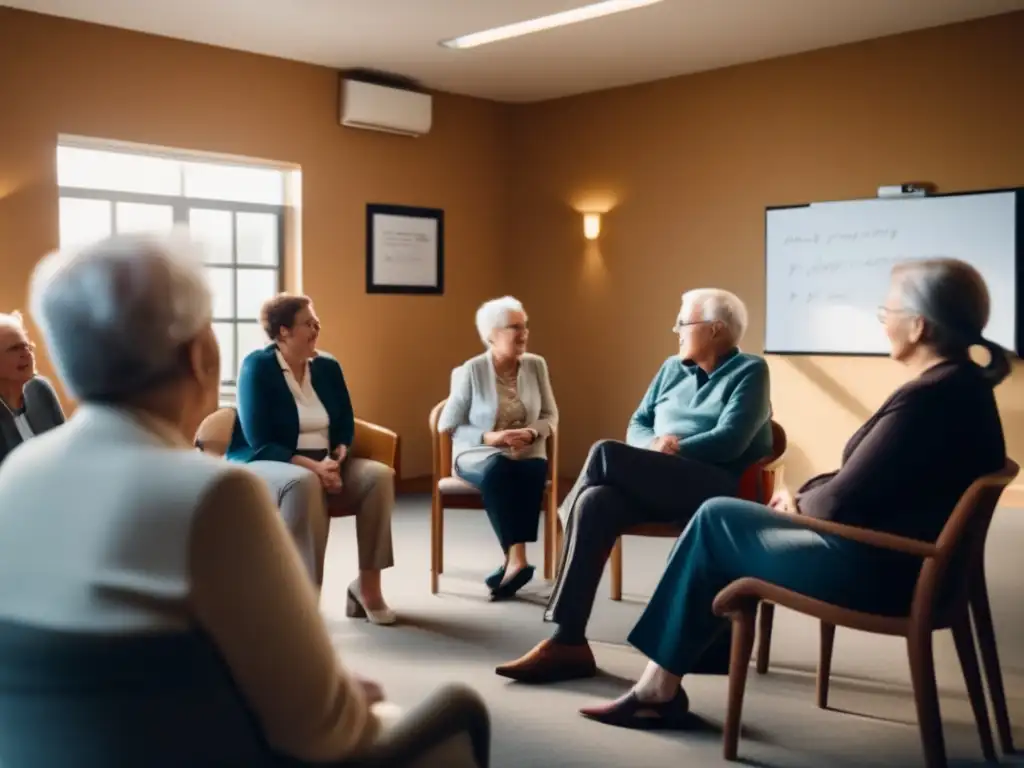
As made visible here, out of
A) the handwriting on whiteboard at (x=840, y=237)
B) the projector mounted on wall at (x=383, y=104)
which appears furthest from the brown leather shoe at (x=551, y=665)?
the projector mounted on wall at (x=383, y=104)

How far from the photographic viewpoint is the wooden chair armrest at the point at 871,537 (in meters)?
2.43

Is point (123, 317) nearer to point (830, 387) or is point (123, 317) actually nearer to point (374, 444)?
point (374, 444)

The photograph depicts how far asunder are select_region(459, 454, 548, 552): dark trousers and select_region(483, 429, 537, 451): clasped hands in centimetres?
5

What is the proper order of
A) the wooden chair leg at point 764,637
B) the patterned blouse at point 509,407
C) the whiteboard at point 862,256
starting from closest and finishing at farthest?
the wooden chair leg at point 764,637, the patterned blouse at point 509,407, the whiteboard at point 862,256

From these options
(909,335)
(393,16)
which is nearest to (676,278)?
(393,16)

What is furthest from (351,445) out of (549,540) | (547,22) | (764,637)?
(547,22)

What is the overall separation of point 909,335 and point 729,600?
780 mm

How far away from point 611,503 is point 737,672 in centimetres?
80

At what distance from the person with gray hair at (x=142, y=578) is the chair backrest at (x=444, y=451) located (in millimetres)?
3305

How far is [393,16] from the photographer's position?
5.78 meters

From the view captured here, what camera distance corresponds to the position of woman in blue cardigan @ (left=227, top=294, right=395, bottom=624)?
12.7 ft

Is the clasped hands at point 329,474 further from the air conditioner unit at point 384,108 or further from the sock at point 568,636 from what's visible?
the air conditioner unit at point 384,108

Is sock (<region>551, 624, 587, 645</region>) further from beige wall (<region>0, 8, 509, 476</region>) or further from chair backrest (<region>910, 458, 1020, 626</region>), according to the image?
beige wall (<region>0, 8, 509, 476</region>)

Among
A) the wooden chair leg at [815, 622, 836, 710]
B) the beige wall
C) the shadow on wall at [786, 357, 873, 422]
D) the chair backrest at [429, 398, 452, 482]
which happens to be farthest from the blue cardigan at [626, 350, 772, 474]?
the beige wall
